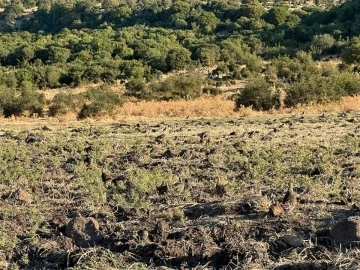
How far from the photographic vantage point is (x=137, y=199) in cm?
632

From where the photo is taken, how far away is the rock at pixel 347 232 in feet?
13.8

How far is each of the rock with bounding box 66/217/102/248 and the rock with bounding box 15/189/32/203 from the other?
152cm

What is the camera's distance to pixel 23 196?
633 cm

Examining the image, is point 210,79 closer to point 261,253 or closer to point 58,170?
point 58,170

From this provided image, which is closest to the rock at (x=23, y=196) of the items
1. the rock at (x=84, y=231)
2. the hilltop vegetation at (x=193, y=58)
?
the rock at (x=84, y=231)

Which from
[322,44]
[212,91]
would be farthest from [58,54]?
[212,91]

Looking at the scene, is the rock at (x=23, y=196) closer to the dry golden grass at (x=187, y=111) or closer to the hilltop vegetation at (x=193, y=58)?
the dry golden grass at (x=187, y=111)

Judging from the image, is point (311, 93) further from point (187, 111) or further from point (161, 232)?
point (161, 232)

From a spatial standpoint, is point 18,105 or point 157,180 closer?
point 157,180

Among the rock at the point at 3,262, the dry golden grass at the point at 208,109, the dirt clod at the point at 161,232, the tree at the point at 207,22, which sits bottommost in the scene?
the dry golden grass at the point at 208,109

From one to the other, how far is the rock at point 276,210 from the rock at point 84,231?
1.56 m

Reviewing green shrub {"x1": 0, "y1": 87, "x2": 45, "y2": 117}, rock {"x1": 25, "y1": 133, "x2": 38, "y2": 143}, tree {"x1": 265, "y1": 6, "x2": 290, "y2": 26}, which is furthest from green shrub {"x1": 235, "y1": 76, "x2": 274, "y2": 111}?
tree {"x1": 265, "y1": 6, "x2": 290, "y2": 26}

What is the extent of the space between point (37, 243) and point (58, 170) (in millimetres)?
3344

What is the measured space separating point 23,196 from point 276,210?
9.76 ft
